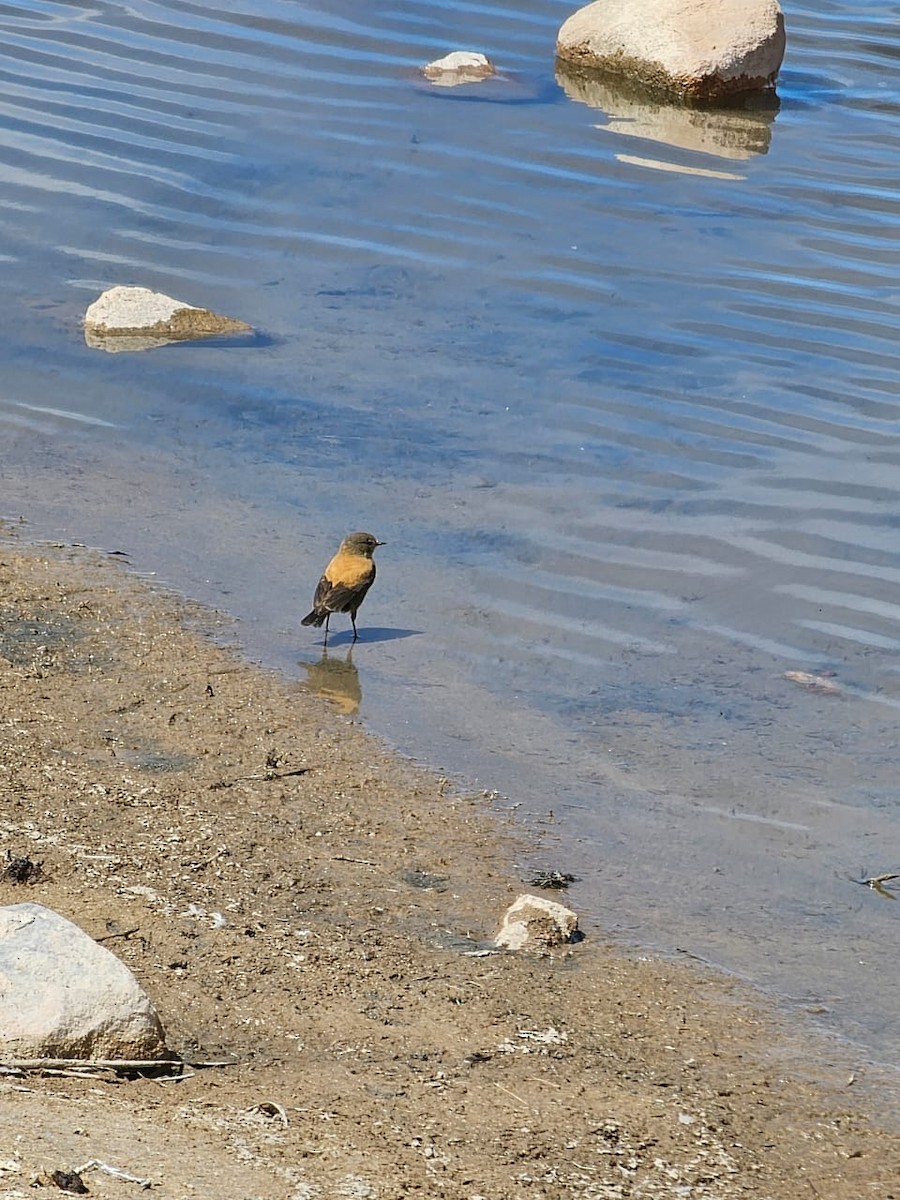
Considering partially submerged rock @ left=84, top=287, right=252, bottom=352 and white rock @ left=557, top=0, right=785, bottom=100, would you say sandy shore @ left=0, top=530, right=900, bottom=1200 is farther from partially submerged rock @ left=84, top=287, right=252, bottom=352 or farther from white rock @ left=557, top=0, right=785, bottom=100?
white rock @ left=557, top=0, right=785, bottom=100

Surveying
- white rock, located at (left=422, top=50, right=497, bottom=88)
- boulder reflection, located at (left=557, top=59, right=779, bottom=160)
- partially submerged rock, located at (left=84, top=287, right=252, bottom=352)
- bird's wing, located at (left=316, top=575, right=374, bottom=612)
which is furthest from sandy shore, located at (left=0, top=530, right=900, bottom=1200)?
white rock, located at (left=422, top=50, right=497, bottom=88)

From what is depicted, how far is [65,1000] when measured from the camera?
4680 mm

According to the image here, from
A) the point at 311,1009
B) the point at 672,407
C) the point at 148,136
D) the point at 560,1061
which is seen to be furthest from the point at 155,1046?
the point at 148,136

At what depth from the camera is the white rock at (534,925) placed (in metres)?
6.21

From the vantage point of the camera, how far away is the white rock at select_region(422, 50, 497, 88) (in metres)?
18.1

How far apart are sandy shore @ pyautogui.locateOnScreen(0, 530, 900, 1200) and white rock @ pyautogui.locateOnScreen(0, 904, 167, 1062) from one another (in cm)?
12

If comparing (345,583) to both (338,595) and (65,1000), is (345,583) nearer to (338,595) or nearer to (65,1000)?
(338,595)

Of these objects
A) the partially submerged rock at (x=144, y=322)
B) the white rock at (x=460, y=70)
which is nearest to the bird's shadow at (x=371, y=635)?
the partially submerged rock at (x=144, y=322)

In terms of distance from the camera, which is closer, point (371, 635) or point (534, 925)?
point (534, 925)

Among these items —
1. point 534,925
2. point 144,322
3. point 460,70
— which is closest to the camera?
point 534,925

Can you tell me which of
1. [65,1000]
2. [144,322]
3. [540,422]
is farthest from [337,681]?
[144,322]

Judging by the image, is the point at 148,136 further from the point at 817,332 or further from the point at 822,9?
the point at 822,9

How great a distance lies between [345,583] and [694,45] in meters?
11.4

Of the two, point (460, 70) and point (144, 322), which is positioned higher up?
point (460, 70)
